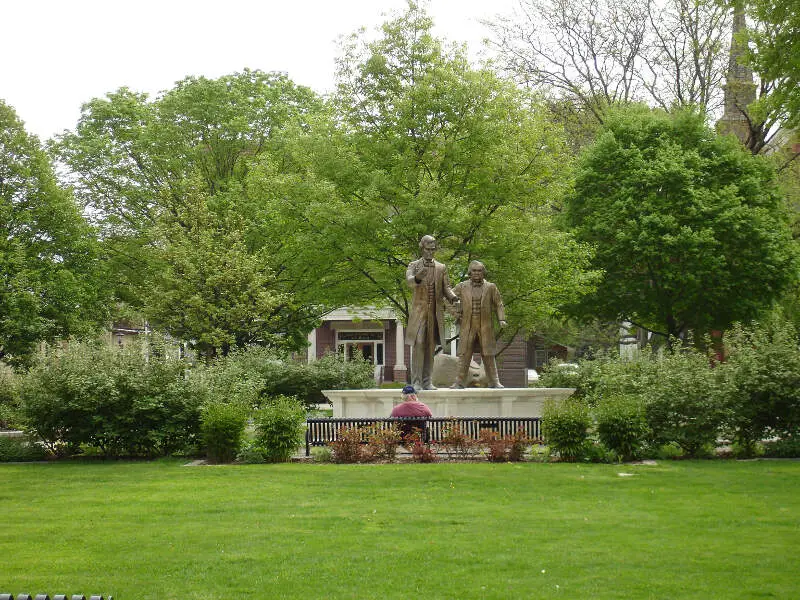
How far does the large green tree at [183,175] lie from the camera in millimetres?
30281

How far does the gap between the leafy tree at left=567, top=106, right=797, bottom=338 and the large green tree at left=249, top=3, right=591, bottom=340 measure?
203 inches

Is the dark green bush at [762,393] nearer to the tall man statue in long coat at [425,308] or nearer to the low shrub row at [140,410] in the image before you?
the tall man statue in long coat at [425,308]

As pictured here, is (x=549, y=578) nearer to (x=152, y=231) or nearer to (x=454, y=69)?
(x=454, y=69)

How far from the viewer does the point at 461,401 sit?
18.9 meters

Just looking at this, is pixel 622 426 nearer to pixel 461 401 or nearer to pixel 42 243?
pixel 461 401

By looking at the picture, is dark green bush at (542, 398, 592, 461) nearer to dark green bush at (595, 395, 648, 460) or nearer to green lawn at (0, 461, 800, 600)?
dark green bush at (595, 395, 648, 460)

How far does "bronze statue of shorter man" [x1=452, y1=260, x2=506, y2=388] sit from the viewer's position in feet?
64.2

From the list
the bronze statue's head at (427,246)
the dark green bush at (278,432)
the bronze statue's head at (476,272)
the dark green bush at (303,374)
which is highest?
the bronze statue's head at (427,246)

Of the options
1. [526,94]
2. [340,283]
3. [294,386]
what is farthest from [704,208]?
[294,386]

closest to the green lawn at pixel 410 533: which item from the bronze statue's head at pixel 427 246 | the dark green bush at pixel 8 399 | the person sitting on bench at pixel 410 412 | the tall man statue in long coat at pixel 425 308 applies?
the person sitting on bench at pixel 410 412

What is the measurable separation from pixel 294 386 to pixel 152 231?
822 centimetres

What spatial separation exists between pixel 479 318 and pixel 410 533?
1067cm

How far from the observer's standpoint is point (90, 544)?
351 inches

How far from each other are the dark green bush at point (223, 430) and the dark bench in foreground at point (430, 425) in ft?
4.58
